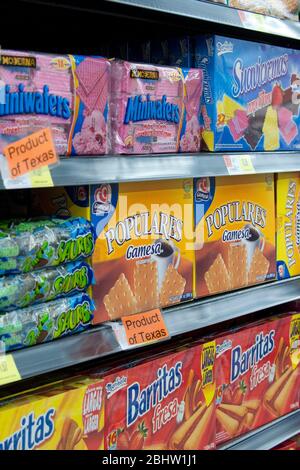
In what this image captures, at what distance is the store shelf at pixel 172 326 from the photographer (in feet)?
4.40

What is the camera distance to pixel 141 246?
1622mm

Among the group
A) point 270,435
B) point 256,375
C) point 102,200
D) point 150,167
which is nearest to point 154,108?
point 150,167

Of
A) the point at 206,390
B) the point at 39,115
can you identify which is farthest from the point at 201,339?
the point at 39,115

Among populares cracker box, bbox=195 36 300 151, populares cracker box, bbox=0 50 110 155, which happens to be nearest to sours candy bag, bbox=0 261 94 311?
populares cracker box, bbox=0 50 110 155

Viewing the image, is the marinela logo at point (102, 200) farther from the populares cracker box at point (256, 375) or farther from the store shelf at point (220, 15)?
the populares cracker box at point (256, 375)

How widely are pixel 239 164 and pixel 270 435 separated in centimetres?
82

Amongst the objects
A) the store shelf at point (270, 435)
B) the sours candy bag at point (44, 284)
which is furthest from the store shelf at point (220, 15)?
the store shelf at point (270, 435)

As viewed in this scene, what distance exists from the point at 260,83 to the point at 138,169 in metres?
0.59

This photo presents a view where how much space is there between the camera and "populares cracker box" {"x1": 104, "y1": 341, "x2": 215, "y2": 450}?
5.21 ft

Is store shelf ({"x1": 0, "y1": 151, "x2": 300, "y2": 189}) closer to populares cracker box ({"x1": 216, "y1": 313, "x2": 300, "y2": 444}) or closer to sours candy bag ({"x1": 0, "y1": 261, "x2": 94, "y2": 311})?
sours candy bag ({"x1": 0, "y1": 261, "x2": 94, "y2": 311})

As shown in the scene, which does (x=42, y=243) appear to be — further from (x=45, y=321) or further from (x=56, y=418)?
(x=56, y=418)

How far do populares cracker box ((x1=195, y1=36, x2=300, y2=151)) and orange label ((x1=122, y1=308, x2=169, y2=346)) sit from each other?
461mm

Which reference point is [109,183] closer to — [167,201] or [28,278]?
[167,201]

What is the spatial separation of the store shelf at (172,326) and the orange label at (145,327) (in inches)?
1.2
